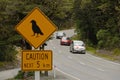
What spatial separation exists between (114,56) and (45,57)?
42282 mm

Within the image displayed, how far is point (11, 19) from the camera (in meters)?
29.6

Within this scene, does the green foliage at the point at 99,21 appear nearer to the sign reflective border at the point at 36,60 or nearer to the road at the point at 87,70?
the road at the point at 87,70

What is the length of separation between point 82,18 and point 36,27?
209 feet

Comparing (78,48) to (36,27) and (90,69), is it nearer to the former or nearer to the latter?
(90,69)

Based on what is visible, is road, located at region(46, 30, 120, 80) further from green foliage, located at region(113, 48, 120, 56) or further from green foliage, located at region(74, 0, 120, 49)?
green foliage, located at region(74, 0, 120, 49)

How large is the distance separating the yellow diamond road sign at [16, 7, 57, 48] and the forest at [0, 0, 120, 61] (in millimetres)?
17515

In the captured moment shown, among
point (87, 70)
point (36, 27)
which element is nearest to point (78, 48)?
point (87, 70)

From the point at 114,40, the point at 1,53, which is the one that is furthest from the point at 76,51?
the point at 1,53

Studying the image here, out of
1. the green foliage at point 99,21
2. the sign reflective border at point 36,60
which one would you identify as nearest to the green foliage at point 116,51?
the green foliage at point 99,21

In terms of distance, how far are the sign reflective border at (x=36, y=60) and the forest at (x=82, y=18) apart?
17.4 m

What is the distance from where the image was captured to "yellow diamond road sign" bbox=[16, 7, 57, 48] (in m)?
10.8

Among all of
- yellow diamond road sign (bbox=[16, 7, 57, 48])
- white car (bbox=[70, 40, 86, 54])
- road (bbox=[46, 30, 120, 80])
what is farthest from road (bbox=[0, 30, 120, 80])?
yellow diamond road sign (bbox=[16, 7, 57, 48])

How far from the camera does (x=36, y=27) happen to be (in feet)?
35.2

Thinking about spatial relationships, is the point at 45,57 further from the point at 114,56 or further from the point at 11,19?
the point at 114,56
